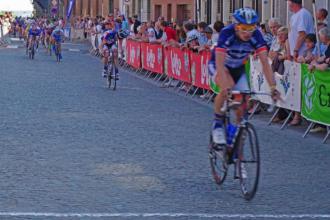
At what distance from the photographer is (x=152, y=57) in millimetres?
28062

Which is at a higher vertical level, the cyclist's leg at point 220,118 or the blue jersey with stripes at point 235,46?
the blue jersey with stripes at point 235,46

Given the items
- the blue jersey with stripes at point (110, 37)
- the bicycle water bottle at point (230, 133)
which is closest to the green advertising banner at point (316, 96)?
the bicycle water bottle at point (230, 133)

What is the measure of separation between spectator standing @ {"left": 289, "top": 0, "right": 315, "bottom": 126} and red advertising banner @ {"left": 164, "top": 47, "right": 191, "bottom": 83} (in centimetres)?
599

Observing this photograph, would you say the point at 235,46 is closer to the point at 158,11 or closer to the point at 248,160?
the point at 248,160

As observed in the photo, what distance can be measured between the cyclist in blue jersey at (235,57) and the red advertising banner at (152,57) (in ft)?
54.8

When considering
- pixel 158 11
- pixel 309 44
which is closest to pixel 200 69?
pixel 309 44

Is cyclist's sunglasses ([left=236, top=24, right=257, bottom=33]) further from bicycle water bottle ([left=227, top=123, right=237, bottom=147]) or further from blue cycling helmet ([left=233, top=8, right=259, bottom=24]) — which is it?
bicycle water bottle ([left=227, top=123, right=237, bottom=147])

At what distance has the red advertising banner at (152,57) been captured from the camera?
26641 millimetres

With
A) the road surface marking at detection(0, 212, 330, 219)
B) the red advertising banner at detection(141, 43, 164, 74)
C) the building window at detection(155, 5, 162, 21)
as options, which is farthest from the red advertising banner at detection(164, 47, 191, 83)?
the building window at detection(155, 5, 162, 21)

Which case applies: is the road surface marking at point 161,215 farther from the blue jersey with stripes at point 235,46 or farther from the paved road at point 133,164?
the blue jersey with stripes at point 235,46

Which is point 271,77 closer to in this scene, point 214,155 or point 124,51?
point 214,155

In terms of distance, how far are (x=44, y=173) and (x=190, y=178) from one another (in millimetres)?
1530

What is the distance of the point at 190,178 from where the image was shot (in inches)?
407

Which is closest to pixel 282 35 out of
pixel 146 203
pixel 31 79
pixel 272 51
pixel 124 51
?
pixel 272 51
